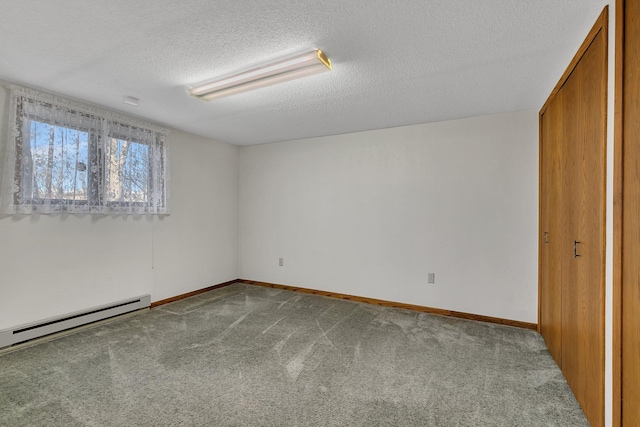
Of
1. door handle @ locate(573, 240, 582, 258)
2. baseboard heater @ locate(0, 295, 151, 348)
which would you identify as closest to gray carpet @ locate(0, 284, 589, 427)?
baseboard heater @ locate(0, 295, 151, 348)

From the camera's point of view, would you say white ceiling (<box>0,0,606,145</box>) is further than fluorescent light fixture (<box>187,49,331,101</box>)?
No

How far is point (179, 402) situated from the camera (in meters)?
1.78

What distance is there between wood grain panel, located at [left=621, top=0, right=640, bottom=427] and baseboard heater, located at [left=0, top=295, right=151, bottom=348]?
13.4 ft

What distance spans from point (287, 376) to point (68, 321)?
232 cm

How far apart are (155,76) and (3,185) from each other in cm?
159

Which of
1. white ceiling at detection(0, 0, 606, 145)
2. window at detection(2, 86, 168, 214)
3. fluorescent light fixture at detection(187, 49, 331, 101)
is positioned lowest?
window at detection(2, 86, 168, 214)

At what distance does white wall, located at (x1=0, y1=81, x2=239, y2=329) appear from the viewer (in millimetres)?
2516

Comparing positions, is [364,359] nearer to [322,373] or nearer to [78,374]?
[322,373]

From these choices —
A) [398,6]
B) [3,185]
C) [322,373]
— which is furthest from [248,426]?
[3,185]

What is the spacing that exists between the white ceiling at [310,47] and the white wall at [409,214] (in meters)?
0.56

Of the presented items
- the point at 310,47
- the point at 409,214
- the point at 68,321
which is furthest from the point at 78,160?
the point at 409,214

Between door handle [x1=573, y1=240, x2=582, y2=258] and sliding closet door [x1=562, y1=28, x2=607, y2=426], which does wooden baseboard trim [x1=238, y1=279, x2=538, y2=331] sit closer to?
sliding closet door [x1=562, y1=28, x2=607, y2=426]

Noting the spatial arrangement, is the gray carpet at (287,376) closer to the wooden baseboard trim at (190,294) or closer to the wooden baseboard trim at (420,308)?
the wooden baseboard trim at (420,308)

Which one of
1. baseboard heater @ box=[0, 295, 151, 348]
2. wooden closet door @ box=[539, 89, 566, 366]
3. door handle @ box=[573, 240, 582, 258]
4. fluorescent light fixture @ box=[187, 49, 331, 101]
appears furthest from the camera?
baseboard heater @ box=[0, 295, 151, 348]
